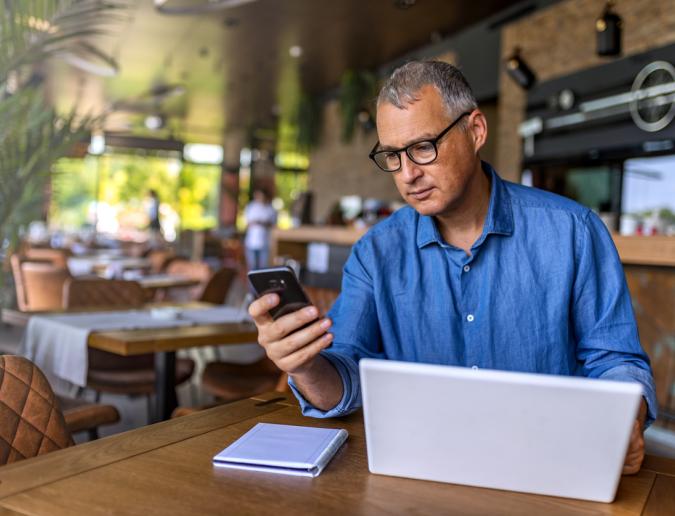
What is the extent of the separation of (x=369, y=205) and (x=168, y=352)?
3331 millimetres

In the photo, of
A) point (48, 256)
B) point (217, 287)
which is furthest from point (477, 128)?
point (48, 256)

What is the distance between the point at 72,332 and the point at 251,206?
31.3 ft

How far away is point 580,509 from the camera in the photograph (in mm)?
1036

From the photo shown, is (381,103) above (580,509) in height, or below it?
above

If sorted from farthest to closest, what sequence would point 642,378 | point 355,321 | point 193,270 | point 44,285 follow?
point 193,270
point 44,285
point 355,321
point 642,378

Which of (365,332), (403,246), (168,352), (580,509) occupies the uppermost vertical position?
(403,246)

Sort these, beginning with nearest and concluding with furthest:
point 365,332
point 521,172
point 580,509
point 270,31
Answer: point 580,509
point 365,332
point 521,172
point 270,31

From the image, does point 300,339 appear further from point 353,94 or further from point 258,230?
point 258,230

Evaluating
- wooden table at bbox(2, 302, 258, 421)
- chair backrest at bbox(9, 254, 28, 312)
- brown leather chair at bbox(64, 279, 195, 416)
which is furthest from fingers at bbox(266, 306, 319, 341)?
chair backrest at bbox(9, 254, 28, 312)

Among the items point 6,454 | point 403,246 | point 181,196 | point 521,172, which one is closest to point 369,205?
point 521,172

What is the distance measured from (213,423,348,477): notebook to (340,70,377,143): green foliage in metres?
10.1

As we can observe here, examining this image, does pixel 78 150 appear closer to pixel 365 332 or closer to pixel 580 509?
pixel 365 332

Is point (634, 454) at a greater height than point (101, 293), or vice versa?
point (634, 454)

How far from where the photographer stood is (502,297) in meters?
1.62
